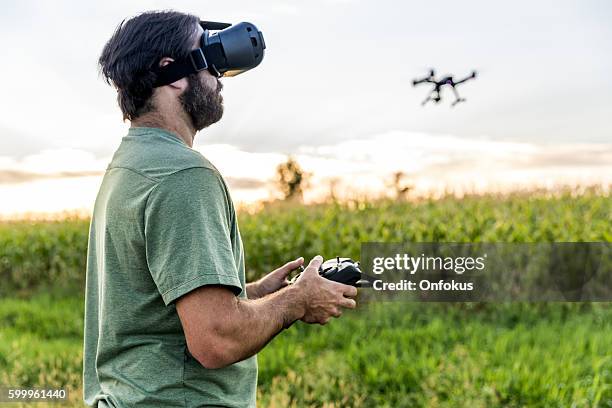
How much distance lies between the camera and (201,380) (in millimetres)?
2023

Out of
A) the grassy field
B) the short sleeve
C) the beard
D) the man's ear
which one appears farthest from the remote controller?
the grassy field

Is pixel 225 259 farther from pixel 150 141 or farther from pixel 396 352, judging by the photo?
pixel 396 352

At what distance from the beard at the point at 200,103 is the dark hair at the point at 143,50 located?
0.09 meters

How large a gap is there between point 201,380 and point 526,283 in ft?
20.8

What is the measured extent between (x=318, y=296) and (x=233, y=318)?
33 cm

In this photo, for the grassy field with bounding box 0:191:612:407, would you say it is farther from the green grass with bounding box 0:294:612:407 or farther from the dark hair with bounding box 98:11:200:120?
the dark hair with bounding box 98:11:200:120

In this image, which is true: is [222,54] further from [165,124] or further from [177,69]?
[165,124]

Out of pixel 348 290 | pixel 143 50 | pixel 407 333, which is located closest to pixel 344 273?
pixel 348 290

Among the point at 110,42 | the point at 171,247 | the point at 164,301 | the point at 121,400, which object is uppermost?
the point at 110,42

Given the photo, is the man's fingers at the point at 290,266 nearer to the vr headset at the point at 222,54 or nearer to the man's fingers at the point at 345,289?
the man's fingers at the point at 345,289

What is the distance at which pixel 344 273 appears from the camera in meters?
2.28

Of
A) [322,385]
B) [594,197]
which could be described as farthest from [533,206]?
[322,385]

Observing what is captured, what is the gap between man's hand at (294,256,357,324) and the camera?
2143 mm

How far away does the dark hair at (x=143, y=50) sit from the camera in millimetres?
2176
